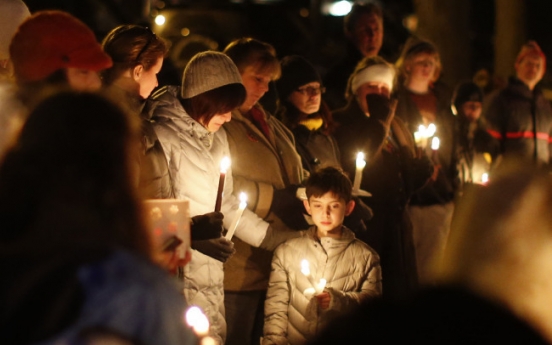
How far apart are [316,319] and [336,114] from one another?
88.2 inches

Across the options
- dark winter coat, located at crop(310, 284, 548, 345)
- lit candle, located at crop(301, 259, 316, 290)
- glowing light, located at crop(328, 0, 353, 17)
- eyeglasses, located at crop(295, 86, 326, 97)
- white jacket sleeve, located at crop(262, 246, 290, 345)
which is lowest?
white jacket sleeve, located at crop(262, 246, 290, 345)

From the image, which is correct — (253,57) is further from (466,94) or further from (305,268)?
(466,94)

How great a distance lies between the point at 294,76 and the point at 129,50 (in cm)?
192

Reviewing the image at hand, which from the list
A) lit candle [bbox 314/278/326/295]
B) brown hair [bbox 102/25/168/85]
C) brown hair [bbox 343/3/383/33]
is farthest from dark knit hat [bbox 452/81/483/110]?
brown hair [bbox 102/25/168/85]

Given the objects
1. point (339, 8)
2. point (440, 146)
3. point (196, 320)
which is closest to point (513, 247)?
point (196, 320)

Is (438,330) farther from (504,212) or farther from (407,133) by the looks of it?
(407,133)

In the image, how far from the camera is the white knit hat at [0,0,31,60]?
4.71m

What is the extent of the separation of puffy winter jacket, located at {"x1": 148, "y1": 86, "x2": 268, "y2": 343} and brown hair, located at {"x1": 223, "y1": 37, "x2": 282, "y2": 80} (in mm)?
770

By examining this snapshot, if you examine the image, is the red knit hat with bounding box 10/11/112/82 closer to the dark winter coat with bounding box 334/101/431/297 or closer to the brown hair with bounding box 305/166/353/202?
the brown hair with bounding box 305/166/353/202

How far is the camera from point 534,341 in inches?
71.2

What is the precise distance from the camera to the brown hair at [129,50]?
15.5 feet

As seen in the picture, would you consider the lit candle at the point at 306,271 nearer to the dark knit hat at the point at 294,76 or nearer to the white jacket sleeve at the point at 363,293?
the white jacket sleeve at the point at 363,293

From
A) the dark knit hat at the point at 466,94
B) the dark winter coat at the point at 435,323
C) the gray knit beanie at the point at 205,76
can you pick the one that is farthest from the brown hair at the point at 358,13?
the dark winter coat at the point at 435,323

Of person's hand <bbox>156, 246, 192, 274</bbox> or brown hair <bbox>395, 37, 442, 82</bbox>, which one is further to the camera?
brown hair <bbox>395, 37, 442, 82</bbox>
